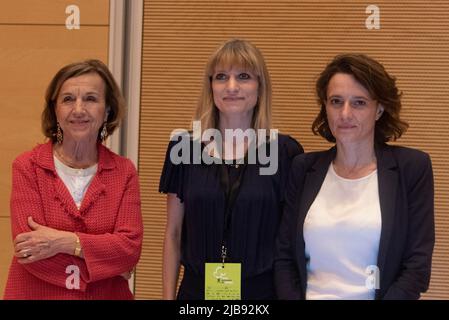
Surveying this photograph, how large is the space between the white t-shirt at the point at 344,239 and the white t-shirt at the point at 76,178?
86 centimetres

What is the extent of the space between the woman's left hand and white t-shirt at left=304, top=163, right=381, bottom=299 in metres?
0.91

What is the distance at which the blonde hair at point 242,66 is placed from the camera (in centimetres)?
256

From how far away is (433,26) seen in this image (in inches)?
130

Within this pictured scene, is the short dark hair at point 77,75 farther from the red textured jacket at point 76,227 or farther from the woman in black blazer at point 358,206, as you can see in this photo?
the woman in black blazer at point 358,206

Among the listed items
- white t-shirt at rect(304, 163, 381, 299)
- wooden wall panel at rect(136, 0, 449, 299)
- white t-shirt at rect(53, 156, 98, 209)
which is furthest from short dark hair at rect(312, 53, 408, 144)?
white t-shirt at rect(53, 156, 98, 209)

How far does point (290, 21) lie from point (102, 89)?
1187mm

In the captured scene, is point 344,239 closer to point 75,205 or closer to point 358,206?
point 358,206

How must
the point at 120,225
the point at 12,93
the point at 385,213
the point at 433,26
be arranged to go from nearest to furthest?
the point at 385,213
the point at 120,225
the point at 433,26
the point at 12,93

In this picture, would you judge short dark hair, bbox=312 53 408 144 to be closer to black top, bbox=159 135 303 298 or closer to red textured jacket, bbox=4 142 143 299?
black top, bbox=159 135 303 298

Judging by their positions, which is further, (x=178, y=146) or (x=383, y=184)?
(x=178, y=146)

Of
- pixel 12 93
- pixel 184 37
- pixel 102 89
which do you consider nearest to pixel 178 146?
pixel 102 89

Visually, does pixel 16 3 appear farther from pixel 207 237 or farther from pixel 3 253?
pixel 207 237

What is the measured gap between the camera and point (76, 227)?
248cm

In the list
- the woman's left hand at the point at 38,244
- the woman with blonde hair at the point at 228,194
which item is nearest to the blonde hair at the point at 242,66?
the woman with blonde hair at the point at 228,194
